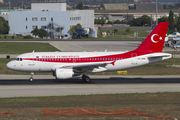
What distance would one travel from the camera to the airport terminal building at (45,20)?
421 feet

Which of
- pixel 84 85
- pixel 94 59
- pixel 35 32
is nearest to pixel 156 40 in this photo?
pixel 94 59

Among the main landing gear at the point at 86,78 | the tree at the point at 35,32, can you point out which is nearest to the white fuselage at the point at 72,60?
the main landing gear at the point at 86,78

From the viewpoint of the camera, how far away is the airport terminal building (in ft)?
421

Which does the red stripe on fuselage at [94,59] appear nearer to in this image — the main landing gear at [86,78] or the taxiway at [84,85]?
the main landing gear at [86,78]

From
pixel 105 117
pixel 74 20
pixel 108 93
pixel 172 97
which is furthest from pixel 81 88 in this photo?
pixel 74 20

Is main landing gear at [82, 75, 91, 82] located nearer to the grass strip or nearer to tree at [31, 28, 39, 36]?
the grass strip

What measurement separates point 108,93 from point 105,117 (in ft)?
36.5

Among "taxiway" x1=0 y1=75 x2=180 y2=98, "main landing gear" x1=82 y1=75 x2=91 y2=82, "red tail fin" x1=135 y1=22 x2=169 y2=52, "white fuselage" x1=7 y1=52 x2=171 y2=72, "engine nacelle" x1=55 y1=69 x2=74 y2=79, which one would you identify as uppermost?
"red tail fin" x1=135 y1=22 x2=169 y2=52

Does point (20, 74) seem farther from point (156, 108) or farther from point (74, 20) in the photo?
point (74, 20)

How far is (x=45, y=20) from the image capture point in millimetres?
129625

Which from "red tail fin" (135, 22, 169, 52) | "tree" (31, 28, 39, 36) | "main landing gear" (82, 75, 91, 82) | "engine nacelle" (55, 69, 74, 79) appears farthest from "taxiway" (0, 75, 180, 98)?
"tree" (31, 28, 39, 36)

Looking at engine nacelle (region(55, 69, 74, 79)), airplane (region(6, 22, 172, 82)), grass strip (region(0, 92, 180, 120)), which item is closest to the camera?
grass strip (region(0, 92, 180, 120))

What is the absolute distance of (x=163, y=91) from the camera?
3247cm

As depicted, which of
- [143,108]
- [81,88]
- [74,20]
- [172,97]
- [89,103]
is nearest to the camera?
[143,108]
